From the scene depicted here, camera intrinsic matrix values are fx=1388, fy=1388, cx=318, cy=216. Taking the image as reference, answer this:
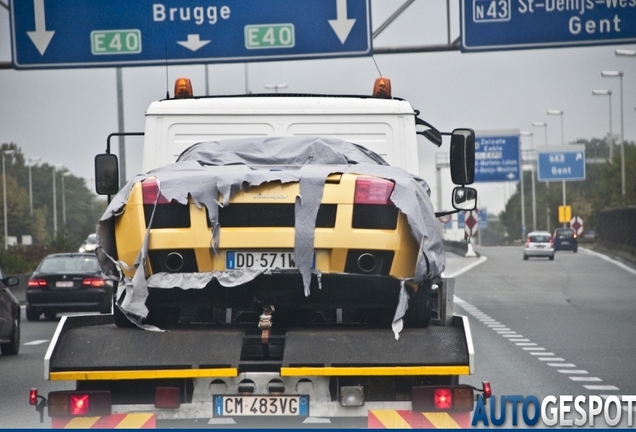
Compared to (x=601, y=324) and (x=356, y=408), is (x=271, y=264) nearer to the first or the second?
(x=356, y=408)

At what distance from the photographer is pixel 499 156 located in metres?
65.4

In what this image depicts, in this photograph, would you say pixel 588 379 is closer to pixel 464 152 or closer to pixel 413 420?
pixel 464 152

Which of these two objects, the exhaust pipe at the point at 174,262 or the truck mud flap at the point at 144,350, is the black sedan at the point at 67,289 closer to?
the exhaust pipe at the point at 174,262

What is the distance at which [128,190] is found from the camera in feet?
28.9

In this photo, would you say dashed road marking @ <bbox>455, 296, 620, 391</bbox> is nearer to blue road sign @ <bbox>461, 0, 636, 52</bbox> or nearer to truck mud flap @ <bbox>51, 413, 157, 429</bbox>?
blue road sign @ <bbox>461, 0, 636, 52</bbox>

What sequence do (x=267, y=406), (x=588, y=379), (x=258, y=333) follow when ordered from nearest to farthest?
1. (x=267, y=406)
2. (x=258, y=333)
3. (x=588, y=379)

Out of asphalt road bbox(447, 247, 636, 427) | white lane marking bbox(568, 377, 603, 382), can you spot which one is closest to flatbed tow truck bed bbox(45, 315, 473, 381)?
asphalt road bbox(447, 247, 636, 427)

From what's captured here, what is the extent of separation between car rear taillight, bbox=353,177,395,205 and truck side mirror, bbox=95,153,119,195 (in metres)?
3.13

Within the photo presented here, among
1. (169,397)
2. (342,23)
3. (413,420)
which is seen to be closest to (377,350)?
(413,420)

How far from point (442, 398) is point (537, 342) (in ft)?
40.1

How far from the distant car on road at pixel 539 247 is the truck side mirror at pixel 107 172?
58.8 meters

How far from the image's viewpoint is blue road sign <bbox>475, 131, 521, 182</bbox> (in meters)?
65.1

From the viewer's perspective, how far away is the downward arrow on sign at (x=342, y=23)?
20.7 metres

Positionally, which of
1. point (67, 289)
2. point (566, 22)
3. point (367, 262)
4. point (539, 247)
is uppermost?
point (566, 22)
